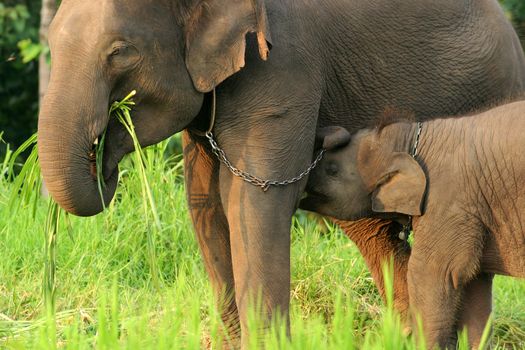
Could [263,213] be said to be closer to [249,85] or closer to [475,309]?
[249,85]

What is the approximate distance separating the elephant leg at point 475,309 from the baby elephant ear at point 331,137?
0.93 metres

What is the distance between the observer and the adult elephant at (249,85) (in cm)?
538

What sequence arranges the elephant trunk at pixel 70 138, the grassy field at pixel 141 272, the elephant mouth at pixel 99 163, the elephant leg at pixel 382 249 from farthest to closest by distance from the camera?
the elephant leg at pixel 382 249 < the grassy field at pixel 141 272 < the elephant mouth at pixel 99 163 < the elephant trunk at pixel 70 138

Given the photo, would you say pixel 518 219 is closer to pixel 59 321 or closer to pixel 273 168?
pixel 273 168

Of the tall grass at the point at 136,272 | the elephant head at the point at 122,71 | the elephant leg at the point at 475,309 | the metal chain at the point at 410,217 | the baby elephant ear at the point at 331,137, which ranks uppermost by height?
the elephant head at the point at 122,71

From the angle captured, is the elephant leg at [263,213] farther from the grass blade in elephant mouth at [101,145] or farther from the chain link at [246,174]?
the grass blade in elephant mouth at [101,145]

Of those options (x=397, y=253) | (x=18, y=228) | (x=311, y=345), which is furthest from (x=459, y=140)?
(x=18, y=228)

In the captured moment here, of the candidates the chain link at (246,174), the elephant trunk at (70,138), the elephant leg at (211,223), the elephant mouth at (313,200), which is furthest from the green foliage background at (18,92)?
the elephant trunk at (70,138)

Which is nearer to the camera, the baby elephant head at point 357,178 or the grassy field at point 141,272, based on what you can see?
the baby elephant head at point 357,178

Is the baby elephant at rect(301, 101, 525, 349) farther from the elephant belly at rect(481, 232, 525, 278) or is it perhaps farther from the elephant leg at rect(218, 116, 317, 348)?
the elephant leg at rect(218, 116, 317, 348)

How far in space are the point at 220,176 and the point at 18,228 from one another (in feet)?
6.57

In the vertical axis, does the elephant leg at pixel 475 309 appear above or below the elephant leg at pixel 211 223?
below

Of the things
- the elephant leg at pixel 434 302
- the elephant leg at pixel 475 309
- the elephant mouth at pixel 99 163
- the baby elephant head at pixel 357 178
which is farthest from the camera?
the elephant leg at pixel 475 309

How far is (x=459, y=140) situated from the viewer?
6.07 m
